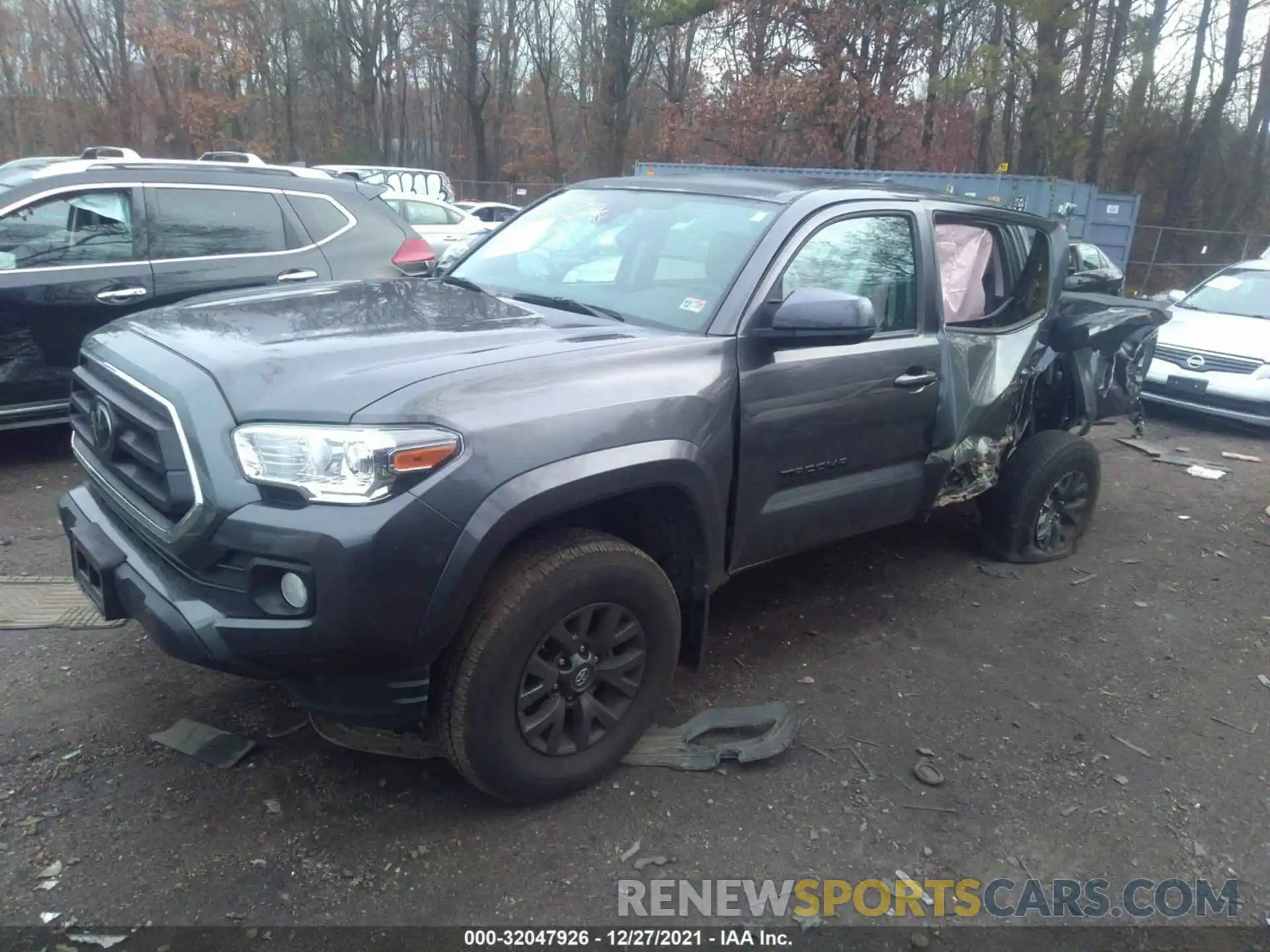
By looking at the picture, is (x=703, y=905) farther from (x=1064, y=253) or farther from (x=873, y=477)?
(x=1064, y=253)

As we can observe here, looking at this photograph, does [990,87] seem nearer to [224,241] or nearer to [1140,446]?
[1140,446]

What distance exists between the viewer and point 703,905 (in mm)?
2635

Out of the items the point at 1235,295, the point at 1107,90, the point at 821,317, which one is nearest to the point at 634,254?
the point at 821,317

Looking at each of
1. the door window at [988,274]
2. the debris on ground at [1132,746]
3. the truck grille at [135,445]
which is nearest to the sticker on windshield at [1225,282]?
the door window at [988,274]

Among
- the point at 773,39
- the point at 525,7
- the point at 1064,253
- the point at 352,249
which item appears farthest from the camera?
the point at 525,7

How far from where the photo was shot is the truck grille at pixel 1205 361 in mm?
8586

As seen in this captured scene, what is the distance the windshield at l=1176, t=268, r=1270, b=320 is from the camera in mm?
9406

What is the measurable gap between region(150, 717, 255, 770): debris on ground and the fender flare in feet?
3.26

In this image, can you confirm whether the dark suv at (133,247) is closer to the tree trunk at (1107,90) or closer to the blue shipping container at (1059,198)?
the blue shipping container at (1059,198)

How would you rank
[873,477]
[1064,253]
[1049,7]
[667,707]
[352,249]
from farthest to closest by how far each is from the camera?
[1049,7] < [352,249] < [1064,253] < [873,477] < [667,707]

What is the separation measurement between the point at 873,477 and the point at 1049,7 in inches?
795

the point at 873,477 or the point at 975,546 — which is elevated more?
the point at 873,477

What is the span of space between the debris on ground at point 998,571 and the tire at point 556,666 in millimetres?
2497

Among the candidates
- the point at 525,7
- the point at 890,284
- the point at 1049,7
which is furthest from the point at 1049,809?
the point at 525,7
